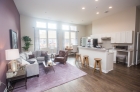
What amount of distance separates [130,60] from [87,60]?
102 inches

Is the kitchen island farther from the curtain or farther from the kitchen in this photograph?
the curtain

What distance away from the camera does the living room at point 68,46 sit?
2367mm

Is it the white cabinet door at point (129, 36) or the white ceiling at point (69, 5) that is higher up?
→ the white ceiling at point (69, 5)

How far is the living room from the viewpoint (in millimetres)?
2367

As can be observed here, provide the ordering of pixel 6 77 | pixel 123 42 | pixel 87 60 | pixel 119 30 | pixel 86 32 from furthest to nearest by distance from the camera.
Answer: pixel 86 32
pixel 119 30
pixel 123 42
pixel 87 60
pixel 6 77

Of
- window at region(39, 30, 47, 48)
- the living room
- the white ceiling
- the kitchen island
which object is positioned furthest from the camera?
window at region(39, 30, 47, 48)

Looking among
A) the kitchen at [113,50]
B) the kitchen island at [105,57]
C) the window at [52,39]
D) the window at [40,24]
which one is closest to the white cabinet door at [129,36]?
the kitchen at [113,50]

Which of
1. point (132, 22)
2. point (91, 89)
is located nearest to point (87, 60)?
point (91, 89)

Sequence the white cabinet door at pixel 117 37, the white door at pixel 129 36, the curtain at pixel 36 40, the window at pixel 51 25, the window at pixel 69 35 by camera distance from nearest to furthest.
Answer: the white door at pixel 129 36 < the white cabinet door at pixel 117 37 < the curtain at pixel 36 40 < the window at pixel 51 25 < the window at pixel 69 35

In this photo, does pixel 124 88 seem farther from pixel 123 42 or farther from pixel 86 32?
pixel 86 32

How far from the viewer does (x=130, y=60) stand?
4438 millimetres

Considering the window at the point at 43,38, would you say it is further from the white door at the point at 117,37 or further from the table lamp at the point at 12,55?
the white door at the point at 117,37

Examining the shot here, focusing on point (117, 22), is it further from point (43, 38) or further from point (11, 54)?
point (11, 54)

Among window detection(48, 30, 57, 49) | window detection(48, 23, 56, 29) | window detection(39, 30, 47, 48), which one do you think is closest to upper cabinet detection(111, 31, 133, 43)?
window detection(48, 30, 57, 49)
